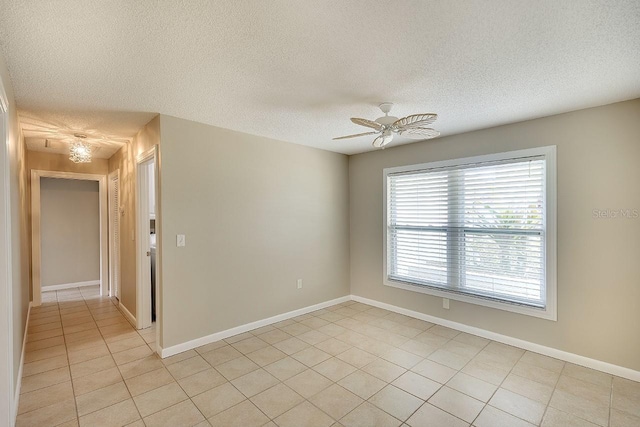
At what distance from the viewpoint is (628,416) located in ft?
6.86

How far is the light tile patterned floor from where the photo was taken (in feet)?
6.88

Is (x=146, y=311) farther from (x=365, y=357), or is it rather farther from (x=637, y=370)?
(x=637, y=370)

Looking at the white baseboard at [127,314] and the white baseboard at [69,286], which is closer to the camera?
the white baseboard at [127,314]

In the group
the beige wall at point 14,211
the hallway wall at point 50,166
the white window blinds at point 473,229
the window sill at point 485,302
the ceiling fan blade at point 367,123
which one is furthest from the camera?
the hallway wall at point 50,166

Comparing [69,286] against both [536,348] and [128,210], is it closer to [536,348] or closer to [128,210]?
[128,210]

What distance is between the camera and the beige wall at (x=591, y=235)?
259cm

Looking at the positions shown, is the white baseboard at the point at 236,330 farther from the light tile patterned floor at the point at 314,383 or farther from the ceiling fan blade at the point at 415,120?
the ceiling fan blade at the point at 415,120

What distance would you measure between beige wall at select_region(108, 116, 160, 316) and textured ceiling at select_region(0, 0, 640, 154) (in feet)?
1.91

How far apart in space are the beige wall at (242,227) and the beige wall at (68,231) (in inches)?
166

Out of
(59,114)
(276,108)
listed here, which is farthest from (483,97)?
(59,114)

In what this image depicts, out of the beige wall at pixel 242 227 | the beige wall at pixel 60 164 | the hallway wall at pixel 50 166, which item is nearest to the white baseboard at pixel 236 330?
the beige wall at pixel 242 227

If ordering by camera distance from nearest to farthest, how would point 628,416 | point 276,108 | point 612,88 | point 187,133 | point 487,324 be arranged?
point 628,416 → point 612,88 → point 276,108 → point 187,133 → point 487,324

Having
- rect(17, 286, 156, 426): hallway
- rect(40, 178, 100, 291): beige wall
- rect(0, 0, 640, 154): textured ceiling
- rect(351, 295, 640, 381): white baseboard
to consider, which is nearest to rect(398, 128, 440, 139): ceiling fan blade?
rect(0, 0, 640, 154): textured ceiling

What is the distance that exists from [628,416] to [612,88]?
2.43 metres
